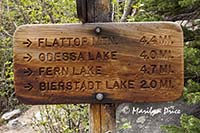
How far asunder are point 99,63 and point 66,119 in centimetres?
300

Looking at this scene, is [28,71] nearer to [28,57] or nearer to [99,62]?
[28,57]

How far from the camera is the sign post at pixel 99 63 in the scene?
66.4 inches

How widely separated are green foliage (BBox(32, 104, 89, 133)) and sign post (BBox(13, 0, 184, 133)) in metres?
2.59

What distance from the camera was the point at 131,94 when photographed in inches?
66.8

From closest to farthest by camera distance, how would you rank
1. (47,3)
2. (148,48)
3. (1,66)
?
(148,48), (47,3), (1,66)

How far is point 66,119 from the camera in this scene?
461 centimetres

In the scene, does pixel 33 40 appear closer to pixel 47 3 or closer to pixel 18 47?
pixel 18 47

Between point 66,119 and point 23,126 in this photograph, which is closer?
point 66,119

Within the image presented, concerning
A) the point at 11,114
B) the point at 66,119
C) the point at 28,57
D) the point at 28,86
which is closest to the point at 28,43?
the point at 28,57

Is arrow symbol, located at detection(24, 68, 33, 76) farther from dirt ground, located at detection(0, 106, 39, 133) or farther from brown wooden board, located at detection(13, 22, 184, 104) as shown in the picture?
dirt ground, located at detection(0, 106, 39, 133)

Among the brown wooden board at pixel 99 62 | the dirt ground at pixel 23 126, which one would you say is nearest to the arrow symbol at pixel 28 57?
the brown wooden board at pixel 99 62

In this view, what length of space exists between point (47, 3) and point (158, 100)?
10.9 feet

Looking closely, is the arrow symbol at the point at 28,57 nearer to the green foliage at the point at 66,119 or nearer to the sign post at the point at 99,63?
the sign post at the point at 99,63

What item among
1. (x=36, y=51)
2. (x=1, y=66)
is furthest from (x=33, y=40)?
(x=1, y=66)
